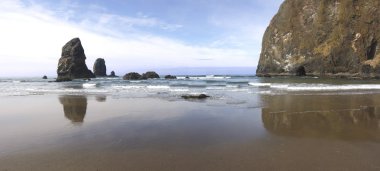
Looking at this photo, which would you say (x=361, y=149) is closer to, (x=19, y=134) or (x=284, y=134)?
(x=284, y=134)

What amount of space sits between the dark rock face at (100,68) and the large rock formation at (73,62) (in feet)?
70.5

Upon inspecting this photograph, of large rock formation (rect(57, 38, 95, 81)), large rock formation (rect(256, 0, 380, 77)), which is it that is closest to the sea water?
large rock formation (rect(256, 0, 380, 77))

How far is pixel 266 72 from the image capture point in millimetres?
79312

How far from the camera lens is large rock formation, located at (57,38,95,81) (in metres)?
78.2

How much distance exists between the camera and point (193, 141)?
277 inches

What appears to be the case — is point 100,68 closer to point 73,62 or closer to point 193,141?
point 73,62

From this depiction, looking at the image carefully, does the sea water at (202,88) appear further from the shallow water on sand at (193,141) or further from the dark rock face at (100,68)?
the dark rock face at (100,68)

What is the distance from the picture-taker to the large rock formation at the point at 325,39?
194ft

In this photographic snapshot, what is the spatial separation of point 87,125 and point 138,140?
9.77ft

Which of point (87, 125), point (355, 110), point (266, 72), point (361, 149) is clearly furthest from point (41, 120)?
point (266, 72)

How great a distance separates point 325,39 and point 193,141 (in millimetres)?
66856

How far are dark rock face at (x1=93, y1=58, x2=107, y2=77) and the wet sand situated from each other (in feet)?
317

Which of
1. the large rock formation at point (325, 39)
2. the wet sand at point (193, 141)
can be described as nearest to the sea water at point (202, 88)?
the wet sand at point (193, 141)

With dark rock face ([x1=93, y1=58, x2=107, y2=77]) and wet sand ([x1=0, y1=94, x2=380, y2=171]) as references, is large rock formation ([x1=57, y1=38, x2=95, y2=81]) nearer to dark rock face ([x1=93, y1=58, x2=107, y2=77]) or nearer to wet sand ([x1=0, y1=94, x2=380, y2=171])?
dark rock face ([x1=93, y1=58, x2=107, y2=77])
